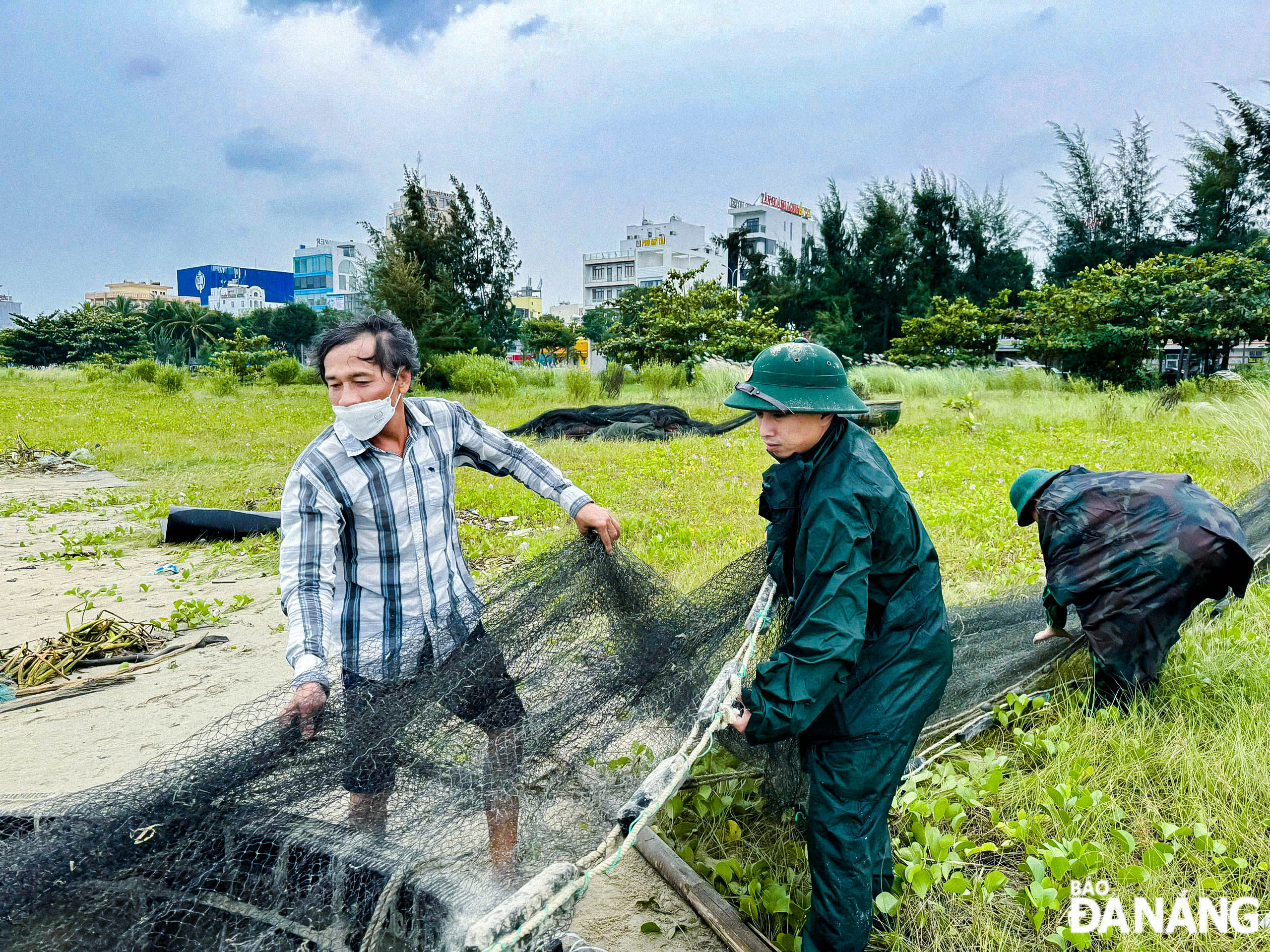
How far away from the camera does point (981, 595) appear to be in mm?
4262

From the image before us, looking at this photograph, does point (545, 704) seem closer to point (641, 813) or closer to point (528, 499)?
point (641, 813)

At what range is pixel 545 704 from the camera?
204cm

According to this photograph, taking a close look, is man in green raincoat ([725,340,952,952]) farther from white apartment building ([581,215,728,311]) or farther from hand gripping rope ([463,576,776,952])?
white apartment building ([581,215,728,311])

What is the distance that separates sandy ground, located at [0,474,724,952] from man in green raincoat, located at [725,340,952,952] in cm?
53

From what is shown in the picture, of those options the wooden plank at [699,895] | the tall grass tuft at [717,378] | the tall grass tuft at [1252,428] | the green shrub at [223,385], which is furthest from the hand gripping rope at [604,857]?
the green shrub at [223,385]

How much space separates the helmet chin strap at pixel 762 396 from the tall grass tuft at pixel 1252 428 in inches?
259

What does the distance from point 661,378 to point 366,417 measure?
16.2 m

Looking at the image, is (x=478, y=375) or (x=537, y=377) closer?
(x=478, y=375)

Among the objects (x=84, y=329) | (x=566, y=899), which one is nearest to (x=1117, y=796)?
(x=566, y=899)

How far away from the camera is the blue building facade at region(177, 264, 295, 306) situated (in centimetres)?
10581

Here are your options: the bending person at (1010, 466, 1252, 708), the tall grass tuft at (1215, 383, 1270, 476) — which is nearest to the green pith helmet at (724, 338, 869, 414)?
the bending person at (1010, 466, 1252, 708)

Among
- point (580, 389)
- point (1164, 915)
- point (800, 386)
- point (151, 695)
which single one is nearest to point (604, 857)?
point (800, 386)

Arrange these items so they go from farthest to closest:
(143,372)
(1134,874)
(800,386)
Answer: (143,372)
(1134,874)
(800,386)

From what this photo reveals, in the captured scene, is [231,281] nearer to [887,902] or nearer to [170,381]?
[170,381]
